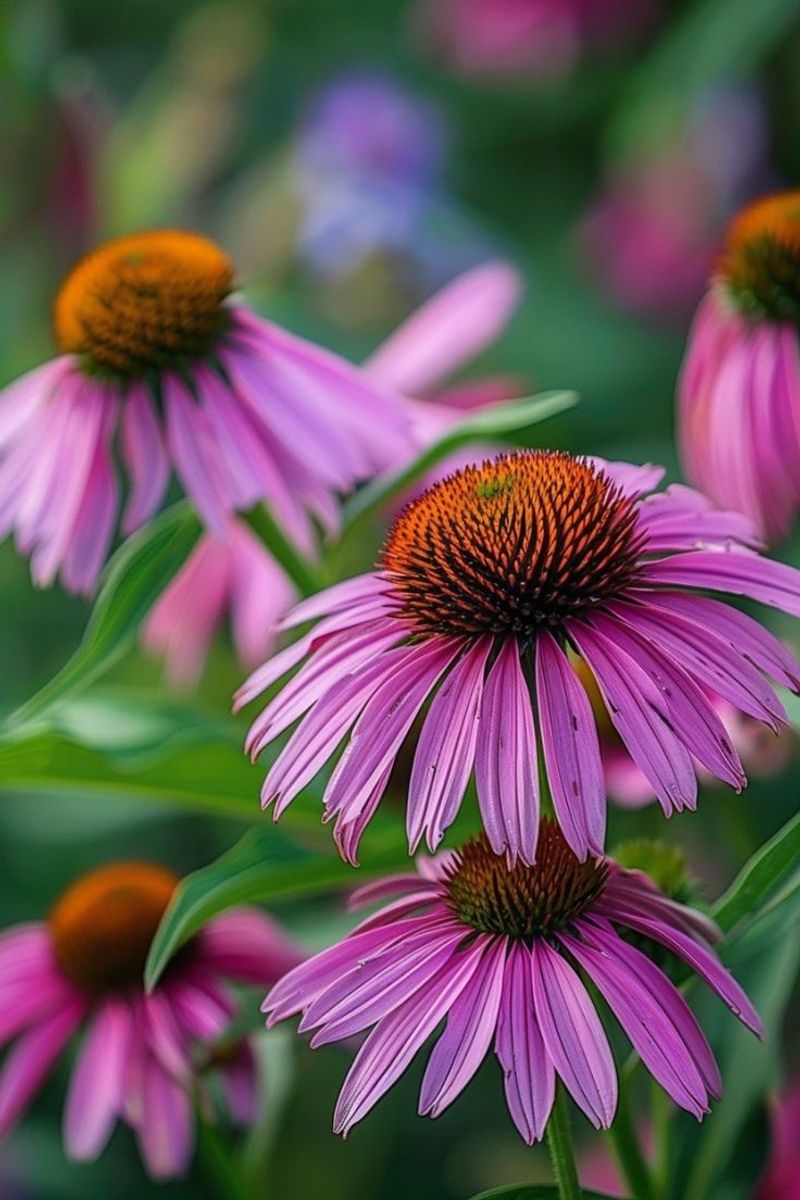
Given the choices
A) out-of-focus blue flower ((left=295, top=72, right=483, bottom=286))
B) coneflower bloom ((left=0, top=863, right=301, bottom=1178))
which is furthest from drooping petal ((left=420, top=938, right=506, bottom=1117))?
out-of-focus blue flower ((left=295, top=72, right=483, bottom=286))

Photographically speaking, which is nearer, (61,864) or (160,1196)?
(160,1196)

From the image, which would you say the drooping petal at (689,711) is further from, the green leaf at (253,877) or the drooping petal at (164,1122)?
the drooping petal at (164,1122)

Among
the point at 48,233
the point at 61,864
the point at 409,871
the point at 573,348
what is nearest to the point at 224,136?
the point at 48,233

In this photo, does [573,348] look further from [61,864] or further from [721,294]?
[721,294]

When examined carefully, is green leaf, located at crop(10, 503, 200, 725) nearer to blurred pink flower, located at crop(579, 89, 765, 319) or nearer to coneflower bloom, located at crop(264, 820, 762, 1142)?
coneflower bloom, located at crop(264, 820, 762, 1142)

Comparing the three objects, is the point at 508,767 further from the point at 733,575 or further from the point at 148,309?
the point at 148,309

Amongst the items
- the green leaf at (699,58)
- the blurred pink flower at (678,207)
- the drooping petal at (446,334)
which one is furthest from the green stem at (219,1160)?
the blurred pink flower at (678,207)
